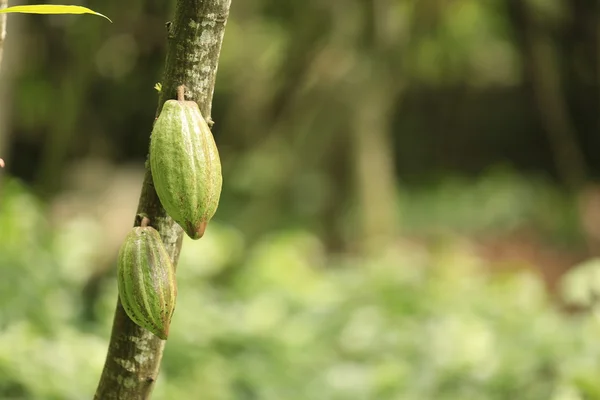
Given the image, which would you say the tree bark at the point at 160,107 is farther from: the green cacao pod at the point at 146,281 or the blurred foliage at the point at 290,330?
the blurred foliage at the point at 290,330

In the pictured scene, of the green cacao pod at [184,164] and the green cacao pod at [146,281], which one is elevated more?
the green cacao pod at [184,164]

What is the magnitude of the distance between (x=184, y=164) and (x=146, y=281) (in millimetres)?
148

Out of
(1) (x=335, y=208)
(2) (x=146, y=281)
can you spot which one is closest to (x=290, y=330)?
(2) (x=146, y=281)

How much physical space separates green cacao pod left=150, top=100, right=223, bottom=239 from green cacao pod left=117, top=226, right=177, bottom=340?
0.06 meters

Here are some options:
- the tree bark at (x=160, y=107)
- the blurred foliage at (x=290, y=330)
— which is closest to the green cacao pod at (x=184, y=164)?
the tree bark at (x=160, y=107)

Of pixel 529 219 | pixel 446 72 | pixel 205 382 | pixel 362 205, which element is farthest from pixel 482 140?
pixel 205 382

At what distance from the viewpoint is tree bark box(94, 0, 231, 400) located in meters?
0.91

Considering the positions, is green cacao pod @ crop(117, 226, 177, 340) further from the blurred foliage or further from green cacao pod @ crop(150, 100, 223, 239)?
the blurred foliage

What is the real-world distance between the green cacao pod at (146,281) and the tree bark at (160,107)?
0.04 metres

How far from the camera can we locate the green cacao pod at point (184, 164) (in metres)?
0.86

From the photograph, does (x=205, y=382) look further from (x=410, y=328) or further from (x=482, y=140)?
(x=482, y=140)

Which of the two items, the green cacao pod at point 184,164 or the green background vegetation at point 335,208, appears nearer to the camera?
the green cacao pod at point 184,164

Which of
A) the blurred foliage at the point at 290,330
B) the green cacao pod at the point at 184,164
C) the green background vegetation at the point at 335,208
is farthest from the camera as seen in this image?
the green background vegetation at the point at 335,208

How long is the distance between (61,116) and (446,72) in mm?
6397
